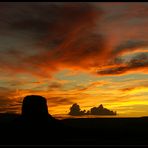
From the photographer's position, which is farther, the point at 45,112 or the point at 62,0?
the point at 45,112

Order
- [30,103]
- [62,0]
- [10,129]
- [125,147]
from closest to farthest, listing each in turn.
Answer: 1. [125,147]
2. [62,0]
3. [10,129]
4. [30,103]

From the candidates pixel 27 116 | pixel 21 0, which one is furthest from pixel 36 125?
pixel 21 0

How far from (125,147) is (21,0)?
839cm

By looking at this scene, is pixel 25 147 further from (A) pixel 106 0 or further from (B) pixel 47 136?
(B) pixel 47 136

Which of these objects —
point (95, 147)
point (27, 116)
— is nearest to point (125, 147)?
point (95, 147)

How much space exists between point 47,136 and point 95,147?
108 meters

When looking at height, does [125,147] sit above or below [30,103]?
below

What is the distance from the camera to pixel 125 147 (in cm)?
1166

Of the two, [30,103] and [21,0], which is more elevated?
[30,103]

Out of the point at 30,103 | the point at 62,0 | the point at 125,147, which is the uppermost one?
the point at 30,103

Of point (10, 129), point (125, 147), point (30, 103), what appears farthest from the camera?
point (30, 103)

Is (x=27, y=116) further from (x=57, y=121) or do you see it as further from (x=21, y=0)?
(x=21, y=0)

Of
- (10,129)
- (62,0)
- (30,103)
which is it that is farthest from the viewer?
(30,103)

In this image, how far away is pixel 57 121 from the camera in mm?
129875
